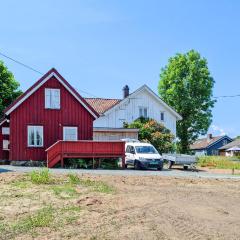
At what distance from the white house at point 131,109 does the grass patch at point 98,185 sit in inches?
1015

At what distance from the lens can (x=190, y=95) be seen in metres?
67.8

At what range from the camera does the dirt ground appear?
37.3ft

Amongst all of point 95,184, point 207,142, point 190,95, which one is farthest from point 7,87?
point 207,142

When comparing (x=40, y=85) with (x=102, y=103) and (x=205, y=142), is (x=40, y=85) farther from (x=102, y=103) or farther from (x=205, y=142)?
(x=205, y=142)

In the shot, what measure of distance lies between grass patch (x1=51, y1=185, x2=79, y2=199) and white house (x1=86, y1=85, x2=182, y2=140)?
92.6ft

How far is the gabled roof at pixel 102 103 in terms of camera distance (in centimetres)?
4844

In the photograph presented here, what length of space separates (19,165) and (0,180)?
500 inches

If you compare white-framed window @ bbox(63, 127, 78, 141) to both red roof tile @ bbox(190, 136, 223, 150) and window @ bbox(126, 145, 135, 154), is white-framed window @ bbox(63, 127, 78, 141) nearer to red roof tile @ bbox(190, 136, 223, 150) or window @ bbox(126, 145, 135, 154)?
window @ bbox(126, 145, 135, 154)

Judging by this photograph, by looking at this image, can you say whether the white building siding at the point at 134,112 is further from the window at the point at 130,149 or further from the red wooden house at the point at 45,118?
the window at the point at 130,149

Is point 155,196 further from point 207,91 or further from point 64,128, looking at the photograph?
point 207,91

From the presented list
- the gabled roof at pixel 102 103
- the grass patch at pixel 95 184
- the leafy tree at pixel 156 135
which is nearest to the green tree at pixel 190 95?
the gabled roof at pixel 102 103

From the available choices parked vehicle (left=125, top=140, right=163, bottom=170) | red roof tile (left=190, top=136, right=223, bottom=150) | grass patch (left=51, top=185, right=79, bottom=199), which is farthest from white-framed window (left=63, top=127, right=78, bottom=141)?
red roof tile (left=190, top=136, right=223, bottom=150)

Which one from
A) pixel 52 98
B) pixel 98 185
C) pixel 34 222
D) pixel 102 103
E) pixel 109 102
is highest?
pixel 109 102

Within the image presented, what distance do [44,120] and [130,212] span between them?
21.4 metres
